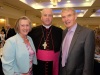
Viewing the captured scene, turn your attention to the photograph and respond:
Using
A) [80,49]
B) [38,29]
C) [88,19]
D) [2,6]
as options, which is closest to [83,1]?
[2,6]

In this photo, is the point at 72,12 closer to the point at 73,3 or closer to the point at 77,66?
the point at 77,66

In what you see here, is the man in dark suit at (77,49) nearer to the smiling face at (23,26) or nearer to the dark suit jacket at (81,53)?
the dark suit jacket at (81,53)

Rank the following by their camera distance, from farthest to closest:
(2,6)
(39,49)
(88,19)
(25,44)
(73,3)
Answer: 1. (88,19)
2. (73,3)
3. (2,6)
4. (39,49)
5. (25,44)

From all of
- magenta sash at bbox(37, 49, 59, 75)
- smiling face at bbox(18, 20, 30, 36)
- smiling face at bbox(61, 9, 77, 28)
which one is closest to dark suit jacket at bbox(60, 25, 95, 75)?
smiling face at bbox(61, 9, 77, 28)

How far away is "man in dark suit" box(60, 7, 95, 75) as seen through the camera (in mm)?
1759

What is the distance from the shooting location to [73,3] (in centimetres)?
849

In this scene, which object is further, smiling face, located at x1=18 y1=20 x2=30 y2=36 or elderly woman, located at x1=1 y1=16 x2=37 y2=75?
smiling face, located at x1=18 y1=20 x2=30 y2=36

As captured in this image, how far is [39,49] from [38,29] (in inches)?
13.7

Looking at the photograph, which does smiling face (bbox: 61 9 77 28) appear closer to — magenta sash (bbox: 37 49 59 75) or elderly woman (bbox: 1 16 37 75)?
elderly woman (bbox: 1 16 37 75)

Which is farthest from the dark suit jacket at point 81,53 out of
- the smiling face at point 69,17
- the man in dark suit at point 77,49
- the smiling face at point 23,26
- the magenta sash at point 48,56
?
the smiling face at point 23,26

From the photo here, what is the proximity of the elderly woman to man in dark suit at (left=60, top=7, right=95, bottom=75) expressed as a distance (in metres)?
0.46

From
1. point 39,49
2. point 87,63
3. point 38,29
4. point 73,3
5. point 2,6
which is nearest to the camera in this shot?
point 87,63

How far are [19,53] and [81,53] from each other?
736 mm

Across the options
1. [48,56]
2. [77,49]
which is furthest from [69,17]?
[48,56]
